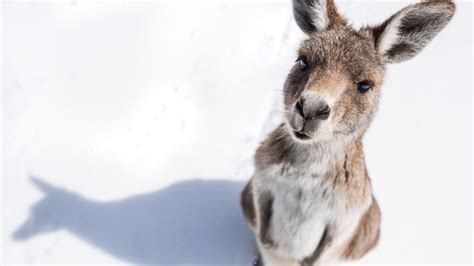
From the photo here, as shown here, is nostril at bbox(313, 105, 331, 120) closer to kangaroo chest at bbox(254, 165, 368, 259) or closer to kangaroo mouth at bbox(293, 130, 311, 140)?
kangaroo mouth at bbox(293, 130, 311, 140)

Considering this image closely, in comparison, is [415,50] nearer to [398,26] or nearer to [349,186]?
[398,26]

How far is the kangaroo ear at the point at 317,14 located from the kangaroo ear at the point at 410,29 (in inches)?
10.5

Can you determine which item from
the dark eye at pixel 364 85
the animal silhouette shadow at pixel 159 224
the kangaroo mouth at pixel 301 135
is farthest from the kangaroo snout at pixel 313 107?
the animal silhouette shadow at pixel 159 224

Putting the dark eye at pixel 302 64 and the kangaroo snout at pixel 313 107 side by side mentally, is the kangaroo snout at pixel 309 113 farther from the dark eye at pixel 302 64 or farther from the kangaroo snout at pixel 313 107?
the dark eye at pixel 302 64

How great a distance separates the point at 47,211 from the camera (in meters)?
4.10

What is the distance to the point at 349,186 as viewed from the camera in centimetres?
344

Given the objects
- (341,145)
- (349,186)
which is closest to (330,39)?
(341,145)

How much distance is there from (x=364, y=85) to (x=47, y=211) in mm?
2575

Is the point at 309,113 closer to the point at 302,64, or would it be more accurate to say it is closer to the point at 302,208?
the point at 302,64

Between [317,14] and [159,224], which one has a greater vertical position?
[317,14]

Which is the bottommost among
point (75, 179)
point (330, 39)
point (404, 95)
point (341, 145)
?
point (75, 179)

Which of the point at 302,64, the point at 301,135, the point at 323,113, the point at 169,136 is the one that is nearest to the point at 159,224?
the point at 169,136

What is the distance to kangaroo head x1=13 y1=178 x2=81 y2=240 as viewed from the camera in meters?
3.98

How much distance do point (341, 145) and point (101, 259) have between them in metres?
2.05
